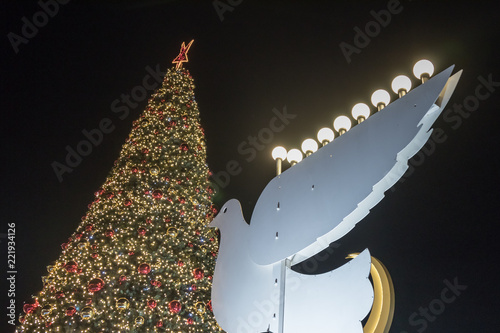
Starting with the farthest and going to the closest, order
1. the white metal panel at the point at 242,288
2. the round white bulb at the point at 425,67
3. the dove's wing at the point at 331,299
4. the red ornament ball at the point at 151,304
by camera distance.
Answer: the red ornament ball at the point at 151,304 → the white metal panel at the point at 242,288 → the round white bulb at the point at 425,67 → the dove's wing at the point at 331,299

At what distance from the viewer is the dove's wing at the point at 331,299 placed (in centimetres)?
249

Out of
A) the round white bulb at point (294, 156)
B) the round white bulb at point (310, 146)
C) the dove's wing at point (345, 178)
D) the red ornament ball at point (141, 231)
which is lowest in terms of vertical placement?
the dove's wing at point (345, 178)

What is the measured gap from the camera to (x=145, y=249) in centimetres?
385

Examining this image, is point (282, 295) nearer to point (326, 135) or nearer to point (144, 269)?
point (326, 135)

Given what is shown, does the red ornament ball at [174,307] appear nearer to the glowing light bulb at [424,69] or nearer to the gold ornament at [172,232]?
the gold ornament at [172,232]

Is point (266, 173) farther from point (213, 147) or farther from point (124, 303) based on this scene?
point (124, 303)

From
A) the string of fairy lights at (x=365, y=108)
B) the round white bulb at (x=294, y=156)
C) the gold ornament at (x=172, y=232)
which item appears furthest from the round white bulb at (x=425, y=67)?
the gold ornament at (x=172, y=232)

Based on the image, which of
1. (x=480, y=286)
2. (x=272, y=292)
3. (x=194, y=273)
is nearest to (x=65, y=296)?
(x=194, y=273)

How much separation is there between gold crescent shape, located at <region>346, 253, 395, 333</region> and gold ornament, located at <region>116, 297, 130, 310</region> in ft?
6.72

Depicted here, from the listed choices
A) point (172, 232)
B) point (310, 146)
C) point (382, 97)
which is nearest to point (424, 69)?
point (382, 97)

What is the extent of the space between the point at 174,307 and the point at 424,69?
9.52 ft

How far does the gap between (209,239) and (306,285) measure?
166cm

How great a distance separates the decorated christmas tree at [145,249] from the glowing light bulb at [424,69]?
2.50m

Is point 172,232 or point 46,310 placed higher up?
point 172,232
